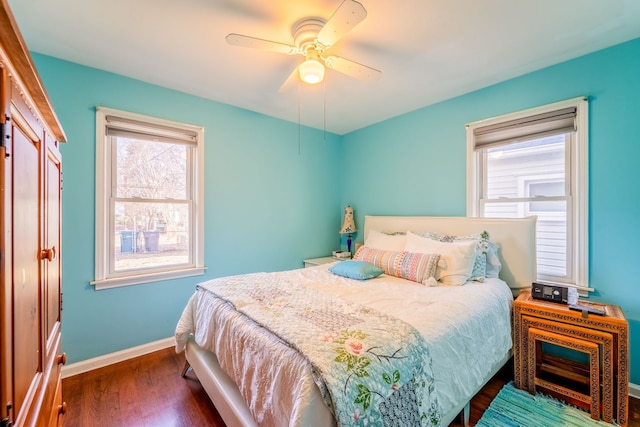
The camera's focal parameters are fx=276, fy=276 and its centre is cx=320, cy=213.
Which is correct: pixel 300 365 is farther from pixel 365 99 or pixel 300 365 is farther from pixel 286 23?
pixel 365 99

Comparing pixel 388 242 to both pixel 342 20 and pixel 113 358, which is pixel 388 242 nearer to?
pixel 342 20

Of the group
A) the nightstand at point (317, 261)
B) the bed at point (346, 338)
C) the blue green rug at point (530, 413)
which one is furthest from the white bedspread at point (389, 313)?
the nightstand at point (317, 261)

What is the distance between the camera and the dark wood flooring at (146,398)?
Answer: 1757 millimetres

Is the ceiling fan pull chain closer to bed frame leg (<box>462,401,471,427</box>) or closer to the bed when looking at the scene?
the bed

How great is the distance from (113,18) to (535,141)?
339cm

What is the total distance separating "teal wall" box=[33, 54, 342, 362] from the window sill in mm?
53

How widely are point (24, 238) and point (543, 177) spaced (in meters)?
3.29

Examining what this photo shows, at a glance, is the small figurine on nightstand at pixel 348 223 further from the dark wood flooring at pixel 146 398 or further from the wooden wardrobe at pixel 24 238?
the wooden wardrobe at pixel 24 238

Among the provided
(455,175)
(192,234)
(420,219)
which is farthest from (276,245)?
(455,175)

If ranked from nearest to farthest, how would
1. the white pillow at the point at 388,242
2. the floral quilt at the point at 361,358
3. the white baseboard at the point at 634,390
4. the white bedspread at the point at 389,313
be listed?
the floral quilt at the point at 361,358
the white bedspread at the point at 389,313
the white baseboard at the point at 634,390
the white pillow at the point at 388,242

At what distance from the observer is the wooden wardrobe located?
59cm

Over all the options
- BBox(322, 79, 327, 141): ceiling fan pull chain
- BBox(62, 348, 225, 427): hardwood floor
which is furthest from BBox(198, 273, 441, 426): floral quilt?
BBox(322, 79, 327, 141): ceiling fan pull chain

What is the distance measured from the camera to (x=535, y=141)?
8.13 feet

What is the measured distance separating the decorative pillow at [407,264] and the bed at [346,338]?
0.17 feet
